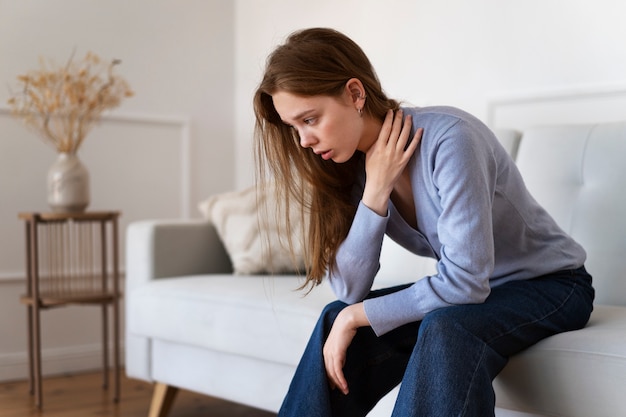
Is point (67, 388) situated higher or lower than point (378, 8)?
lower

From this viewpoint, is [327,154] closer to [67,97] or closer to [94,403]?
[94,403]

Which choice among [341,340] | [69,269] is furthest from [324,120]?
[69,269]

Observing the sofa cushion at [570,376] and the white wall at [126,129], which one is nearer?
the sofa cushion at [570,376]

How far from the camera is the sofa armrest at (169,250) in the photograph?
8.54 ft

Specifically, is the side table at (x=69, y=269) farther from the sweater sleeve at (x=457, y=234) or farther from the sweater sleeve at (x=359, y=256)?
the sweater sleeve at (x=457, y=234)

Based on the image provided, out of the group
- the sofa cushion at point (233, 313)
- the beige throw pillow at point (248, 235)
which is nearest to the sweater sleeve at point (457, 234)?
the sofa cushion at point (233, 313)

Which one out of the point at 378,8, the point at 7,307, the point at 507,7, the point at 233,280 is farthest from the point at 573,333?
the point at 7,307

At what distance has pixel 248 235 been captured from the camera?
271cm

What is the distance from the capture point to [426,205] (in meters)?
1.47

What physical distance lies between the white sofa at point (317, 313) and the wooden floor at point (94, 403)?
22cm

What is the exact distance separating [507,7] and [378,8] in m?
0.61

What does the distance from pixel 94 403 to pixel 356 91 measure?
178 cm

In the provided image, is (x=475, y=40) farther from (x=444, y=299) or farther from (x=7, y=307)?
(x=7, y=307)

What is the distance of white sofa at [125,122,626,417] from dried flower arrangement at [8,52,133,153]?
0.63m
